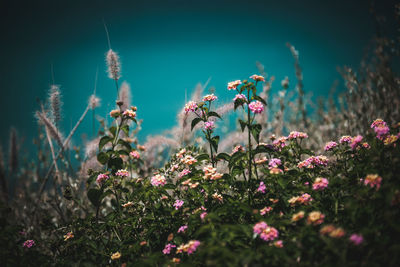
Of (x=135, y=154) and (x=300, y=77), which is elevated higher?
(x=300, y=77)

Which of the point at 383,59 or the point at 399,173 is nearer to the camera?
the point at 399,173

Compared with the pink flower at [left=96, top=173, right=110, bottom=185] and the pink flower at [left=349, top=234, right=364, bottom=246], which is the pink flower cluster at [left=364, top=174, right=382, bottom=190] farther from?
the pink flower at [left=96, top=173, right=110, bottom=185]

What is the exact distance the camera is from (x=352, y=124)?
14.1 feet

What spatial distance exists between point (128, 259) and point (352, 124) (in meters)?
4.59

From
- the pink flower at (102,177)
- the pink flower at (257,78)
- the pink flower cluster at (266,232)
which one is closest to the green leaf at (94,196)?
the pink flower at (102,177)

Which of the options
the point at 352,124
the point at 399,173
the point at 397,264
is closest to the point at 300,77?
the point at 352,124

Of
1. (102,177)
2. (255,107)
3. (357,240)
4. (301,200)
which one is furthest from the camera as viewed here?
(102,177)

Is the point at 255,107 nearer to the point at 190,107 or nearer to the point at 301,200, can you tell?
the point at 190,107

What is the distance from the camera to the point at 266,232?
127 centimetres

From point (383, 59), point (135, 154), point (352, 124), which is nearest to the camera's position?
point (135, 154)

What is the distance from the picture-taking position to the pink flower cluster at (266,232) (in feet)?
4.10

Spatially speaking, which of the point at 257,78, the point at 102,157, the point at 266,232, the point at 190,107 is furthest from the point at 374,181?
the point at 102,157

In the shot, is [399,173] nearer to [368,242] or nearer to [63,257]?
[368,242]

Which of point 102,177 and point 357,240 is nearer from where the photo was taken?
point 357,240
